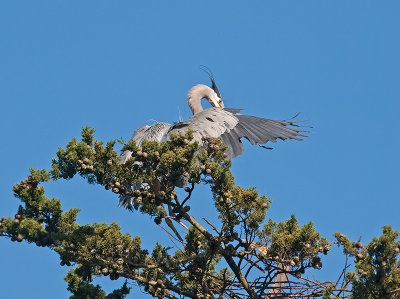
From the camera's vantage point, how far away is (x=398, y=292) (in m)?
7.72

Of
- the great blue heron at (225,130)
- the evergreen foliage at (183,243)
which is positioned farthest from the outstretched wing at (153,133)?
the evergreen foliage at (183,243)

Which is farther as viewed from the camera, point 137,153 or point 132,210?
point 132,210

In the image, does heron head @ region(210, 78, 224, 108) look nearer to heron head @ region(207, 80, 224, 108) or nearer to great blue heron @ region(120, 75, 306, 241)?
heron head @ region(207, 80, 224, 108)

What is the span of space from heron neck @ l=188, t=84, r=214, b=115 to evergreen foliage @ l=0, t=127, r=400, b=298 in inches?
263

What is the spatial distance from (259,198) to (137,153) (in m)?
1.35

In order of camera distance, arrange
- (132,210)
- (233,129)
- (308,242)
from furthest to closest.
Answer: (233,129) < (132,210) < (308,242)

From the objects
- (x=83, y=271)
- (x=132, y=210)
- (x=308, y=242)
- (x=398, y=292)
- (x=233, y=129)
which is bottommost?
(x=398, y=292)

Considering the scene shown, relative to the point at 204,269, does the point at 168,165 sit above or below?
above

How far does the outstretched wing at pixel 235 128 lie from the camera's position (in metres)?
11.8

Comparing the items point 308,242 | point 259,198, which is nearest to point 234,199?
point 259,198

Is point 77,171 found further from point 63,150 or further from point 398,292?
point 398,292

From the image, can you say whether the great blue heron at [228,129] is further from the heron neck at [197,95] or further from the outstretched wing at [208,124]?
the heron neck at [197,95]

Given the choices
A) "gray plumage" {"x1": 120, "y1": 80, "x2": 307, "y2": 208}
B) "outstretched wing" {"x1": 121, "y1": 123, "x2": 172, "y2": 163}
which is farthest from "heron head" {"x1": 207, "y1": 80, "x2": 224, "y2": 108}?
"outstretched wing" {"x1": 121, "y1": 123, "x2": 172, "y2": 163}

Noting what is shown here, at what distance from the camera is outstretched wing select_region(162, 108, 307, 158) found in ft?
38.8
